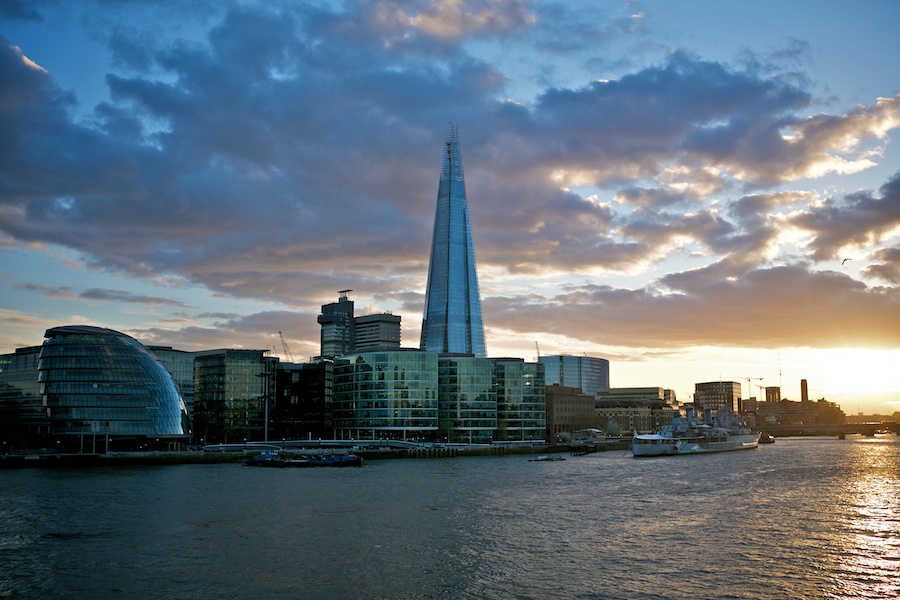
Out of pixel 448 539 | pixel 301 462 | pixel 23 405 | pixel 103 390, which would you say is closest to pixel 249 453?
pixel 301 462

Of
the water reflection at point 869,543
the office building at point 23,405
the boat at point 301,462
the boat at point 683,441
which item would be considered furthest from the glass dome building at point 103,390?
the water reflection at point 869,543

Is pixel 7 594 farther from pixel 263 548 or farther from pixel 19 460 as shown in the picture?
pixel 19 460

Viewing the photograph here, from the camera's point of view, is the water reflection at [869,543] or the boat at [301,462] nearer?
the water reflection at [869,543]

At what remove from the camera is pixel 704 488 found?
91.4 metres

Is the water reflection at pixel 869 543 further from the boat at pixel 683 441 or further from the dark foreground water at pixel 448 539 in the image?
the boat at pixel 683 441

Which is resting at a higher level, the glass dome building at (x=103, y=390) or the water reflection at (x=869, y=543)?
the glass dome building at (x=103, y=390)

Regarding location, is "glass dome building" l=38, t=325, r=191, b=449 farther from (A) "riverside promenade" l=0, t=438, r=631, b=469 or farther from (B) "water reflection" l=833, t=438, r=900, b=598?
(B) "water reflection" l=833, t=438, r=900, b=598

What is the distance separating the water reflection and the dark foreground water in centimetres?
20

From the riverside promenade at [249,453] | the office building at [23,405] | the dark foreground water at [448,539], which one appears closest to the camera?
the dark foreground water at [448,539]

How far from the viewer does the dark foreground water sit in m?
42.3

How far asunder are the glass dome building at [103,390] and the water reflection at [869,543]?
119516 mm

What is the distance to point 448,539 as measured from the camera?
55438 millimetres

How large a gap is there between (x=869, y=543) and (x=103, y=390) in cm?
13414

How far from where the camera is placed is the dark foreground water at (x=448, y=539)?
139ft
